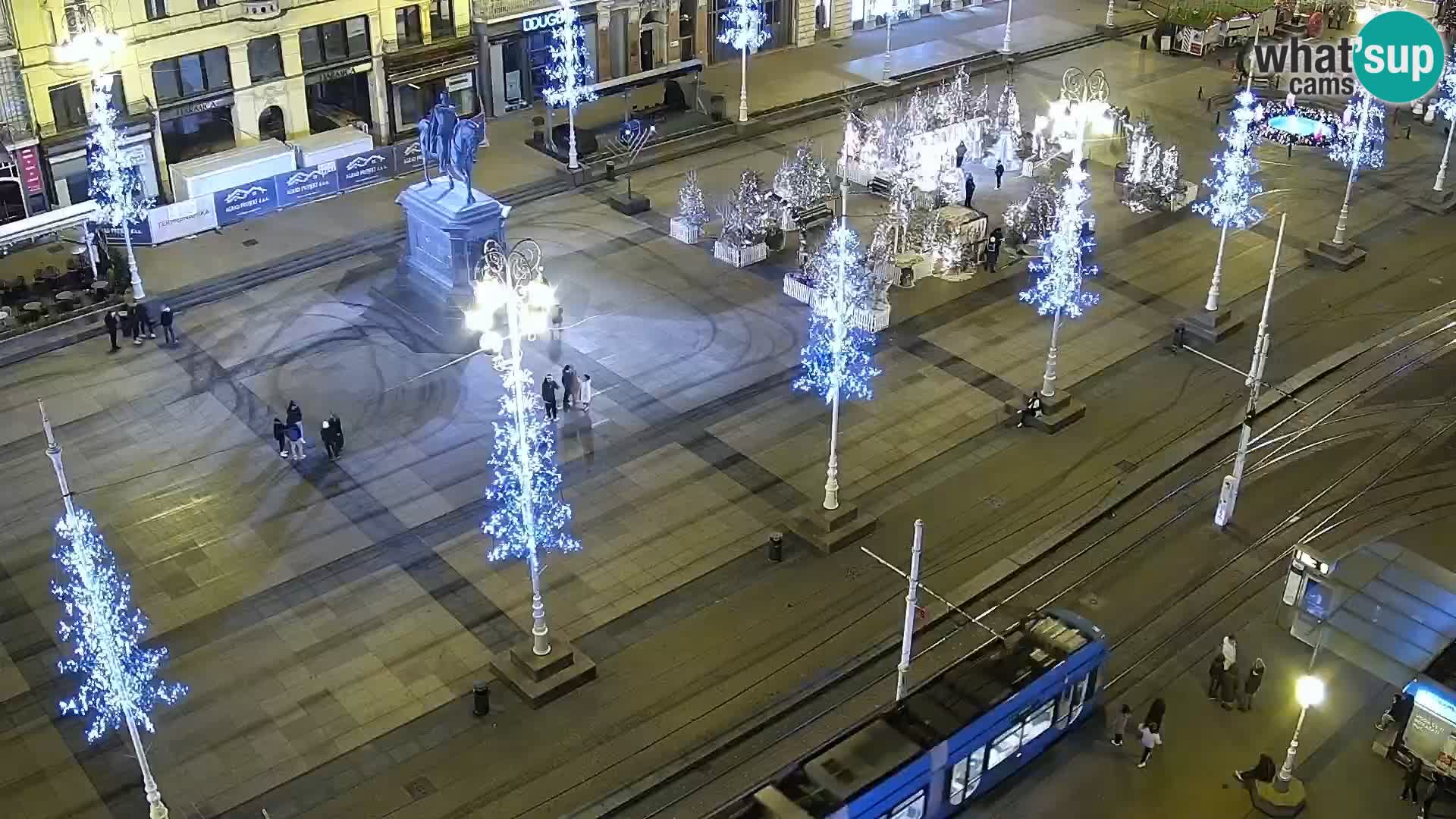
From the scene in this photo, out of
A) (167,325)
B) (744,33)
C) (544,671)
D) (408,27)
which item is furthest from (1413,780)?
(408,27)

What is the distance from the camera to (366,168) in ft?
188

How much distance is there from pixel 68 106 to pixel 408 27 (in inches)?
570

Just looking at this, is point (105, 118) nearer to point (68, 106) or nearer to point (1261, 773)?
point (68, 106)

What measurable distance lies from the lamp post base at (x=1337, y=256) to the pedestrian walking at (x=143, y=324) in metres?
41.2

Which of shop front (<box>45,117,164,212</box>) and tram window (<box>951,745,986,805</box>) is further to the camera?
shop front (<box>45,117,164,212</box>)

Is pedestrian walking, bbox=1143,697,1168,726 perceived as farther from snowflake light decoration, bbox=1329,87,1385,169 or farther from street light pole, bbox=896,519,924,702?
snowflake light decoration, bbox=1329,87,1385,169

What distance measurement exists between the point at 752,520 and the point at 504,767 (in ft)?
34.8

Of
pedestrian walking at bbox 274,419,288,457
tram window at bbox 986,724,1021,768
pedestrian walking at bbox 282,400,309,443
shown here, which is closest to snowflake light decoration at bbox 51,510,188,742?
pedestrian walking at bbox 274,419,288,457

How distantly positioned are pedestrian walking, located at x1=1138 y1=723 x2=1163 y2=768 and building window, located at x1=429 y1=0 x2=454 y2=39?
143 ft

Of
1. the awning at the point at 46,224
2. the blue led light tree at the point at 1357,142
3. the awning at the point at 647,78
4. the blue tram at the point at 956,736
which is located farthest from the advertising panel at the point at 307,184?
the blue led light tree at the point at 1357,142

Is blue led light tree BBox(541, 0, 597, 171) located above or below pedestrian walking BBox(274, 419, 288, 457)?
above

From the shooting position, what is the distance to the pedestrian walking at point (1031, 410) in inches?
1677

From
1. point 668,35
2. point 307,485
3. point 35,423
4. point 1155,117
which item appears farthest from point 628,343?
point 1155,117

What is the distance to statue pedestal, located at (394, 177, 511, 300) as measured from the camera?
46.7 meters
